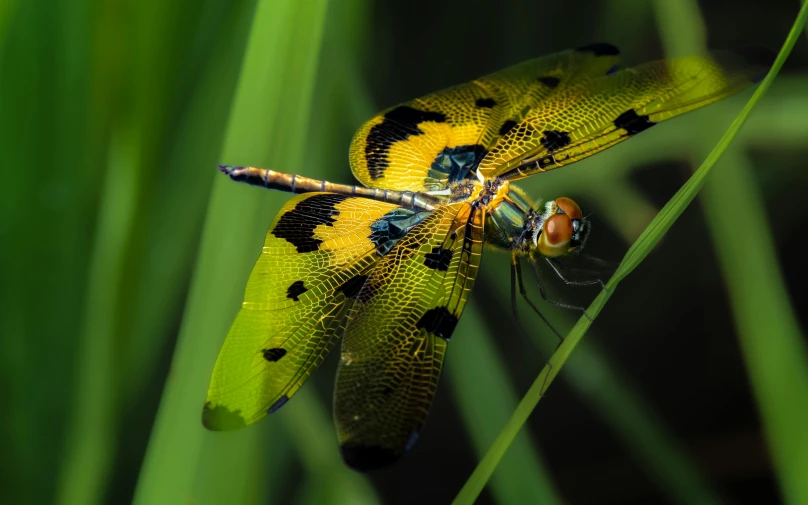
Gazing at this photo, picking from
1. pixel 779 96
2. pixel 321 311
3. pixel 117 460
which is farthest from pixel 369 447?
pixel 779 96

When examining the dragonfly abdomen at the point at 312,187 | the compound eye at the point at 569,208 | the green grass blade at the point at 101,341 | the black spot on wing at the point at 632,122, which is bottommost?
the green grass blade at the point at 101,341

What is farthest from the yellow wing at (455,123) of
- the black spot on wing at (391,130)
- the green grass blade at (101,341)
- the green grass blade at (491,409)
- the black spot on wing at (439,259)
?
the green grass blade at (101,341)

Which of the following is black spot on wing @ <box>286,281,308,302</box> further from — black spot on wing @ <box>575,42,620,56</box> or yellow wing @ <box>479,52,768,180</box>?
black spot on wing @ <box>575,42,620,56</box>

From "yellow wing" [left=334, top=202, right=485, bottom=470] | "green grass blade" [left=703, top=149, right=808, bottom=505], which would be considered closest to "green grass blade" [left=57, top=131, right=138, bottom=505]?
"yellow wing" [left=334, top=202, right=485, bottom=470]

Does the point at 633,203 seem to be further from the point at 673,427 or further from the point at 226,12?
the point at 226,12

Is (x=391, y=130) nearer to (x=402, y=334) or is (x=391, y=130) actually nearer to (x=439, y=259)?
(x=439, y=259)

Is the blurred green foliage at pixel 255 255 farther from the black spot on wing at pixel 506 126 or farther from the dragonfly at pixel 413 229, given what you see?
the black spot on wing at pixel 506 126

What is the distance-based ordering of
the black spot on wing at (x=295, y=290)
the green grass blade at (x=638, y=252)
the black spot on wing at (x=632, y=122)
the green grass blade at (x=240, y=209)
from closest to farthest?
the green grass blade at (x=638, y=252)
the green grass blade at (x=240, y=209)
the black spot on wing at (x=295, y=290)
the black spot on wing at (x=632, y=122)
